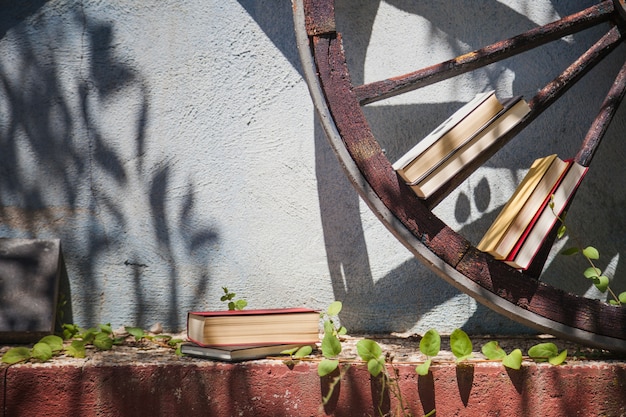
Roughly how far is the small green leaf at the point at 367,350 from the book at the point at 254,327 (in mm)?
189

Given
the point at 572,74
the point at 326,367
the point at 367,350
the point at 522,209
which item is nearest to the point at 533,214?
the point at 522,209

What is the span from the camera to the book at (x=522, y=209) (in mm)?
1774

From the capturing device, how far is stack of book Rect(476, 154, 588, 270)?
5.82 ft

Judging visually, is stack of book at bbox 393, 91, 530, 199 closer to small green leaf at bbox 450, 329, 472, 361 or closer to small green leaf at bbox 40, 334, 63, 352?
small green leaf at bbox 450, 329, 472, 361

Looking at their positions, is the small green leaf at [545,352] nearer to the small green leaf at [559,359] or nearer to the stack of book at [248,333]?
the small green leaf at [559,359]

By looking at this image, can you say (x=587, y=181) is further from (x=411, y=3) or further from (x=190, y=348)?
(x=190, y=348)

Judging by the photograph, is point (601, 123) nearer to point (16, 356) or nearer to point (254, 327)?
point (254, 327)

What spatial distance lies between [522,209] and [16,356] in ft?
4.51

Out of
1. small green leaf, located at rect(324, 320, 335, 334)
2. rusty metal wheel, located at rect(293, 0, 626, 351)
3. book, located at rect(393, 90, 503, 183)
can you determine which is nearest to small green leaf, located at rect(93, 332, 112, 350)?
small green leaf, located at rect(324, 320, 335, 334)

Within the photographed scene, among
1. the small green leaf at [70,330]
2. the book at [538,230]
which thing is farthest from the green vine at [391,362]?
the small green leaf at [70,330]

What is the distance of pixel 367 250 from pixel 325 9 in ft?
2.68

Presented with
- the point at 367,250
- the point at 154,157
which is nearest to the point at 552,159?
the point at 367,250

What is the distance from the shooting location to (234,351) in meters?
1.76

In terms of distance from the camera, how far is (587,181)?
229cm
